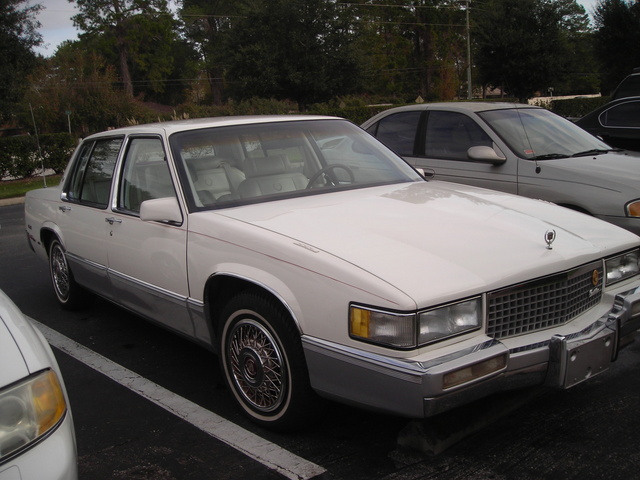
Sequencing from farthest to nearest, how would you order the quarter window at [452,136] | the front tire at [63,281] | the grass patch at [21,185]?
the grass patch at [21,185]
the quarter window at [452,136]
the front tire at [63,281]

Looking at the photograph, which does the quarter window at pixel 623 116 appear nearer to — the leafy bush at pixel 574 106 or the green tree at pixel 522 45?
the green tree at pixel 522 45

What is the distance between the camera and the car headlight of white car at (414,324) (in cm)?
281

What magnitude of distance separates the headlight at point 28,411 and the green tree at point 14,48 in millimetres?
18881

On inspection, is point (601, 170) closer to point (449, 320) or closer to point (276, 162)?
point (276, 162)

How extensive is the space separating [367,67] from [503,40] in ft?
48.5

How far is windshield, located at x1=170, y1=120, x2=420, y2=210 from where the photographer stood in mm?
4129

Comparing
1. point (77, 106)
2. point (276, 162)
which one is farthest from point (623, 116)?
point (77, 106)

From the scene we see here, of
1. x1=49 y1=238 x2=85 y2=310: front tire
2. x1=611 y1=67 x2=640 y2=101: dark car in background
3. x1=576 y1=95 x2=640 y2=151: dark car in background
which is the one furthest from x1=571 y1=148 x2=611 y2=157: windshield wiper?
x1=49 y1=238 x2=85 y2=310: front tire

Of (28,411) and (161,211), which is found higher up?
(161,211)

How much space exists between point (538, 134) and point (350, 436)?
14.7 feet

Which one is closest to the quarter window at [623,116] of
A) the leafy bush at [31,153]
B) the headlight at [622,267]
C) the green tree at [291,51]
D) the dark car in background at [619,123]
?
the dark car in background at [619,123]

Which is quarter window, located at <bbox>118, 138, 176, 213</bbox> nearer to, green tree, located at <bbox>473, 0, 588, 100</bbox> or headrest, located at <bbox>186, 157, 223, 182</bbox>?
headrest, located at <bbox>186, 157, 223, 182</bbox>

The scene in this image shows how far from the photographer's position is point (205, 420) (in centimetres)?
371

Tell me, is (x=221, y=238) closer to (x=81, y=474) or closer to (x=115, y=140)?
(x=81, y=474)
